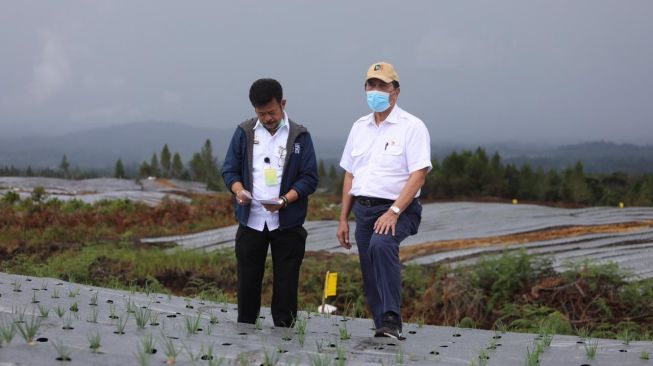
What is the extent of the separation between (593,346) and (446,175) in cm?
2383

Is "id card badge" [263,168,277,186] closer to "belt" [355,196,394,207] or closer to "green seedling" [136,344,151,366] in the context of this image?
"belt" [355,196,394,207]

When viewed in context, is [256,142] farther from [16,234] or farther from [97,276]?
[16,234]

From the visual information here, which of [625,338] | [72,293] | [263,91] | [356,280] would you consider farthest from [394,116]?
[356,280]

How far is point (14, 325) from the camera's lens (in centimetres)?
295

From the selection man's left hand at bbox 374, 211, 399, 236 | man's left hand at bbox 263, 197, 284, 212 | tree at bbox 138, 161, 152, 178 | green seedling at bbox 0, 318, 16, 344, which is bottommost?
tree at bbox 138, 161, 152, 178

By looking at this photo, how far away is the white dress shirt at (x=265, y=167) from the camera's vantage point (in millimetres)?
4480

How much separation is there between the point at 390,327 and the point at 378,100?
1.36 m

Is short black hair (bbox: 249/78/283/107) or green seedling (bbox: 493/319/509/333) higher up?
short black hair (bbox: 249/78/283/107)

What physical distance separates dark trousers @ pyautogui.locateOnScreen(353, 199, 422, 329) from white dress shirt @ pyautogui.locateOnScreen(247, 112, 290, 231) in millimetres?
535

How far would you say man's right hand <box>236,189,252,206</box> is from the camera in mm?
4352

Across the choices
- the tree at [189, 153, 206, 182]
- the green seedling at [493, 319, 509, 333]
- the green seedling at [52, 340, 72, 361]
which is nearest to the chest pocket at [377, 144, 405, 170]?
the green seedling at [493, 319, 509, 333]

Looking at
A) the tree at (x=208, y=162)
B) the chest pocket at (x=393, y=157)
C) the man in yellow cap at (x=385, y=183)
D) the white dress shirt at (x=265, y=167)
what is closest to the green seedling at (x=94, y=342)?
the white dress shirt at (x=265, y=167)

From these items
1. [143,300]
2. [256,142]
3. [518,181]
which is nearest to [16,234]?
[143,300]

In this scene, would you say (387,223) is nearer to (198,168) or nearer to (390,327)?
(390,327)
